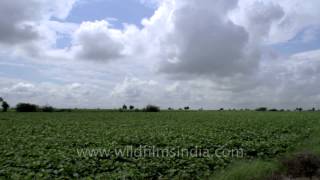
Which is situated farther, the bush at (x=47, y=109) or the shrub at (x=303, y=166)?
the bush at (x=47, y=109)

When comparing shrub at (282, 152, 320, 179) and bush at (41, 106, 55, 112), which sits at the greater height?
bush at (41, 106, 55, 112)

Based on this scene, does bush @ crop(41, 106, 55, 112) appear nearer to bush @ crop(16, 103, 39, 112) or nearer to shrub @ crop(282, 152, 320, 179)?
bush @ crop(16, 103, 39, 112)

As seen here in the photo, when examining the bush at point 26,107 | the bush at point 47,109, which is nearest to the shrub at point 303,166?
the bush at point 47,109

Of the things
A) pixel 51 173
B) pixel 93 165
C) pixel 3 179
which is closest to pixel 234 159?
pixel 93 165

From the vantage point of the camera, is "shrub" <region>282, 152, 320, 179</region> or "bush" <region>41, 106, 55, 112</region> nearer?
"shrub" <region>282, 152, 320, 179</region>

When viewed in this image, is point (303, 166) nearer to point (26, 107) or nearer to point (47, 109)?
point (47, 109)

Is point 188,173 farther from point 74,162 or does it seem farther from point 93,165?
point 74,162

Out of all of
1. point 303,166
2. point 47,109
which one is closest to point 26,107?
point 47,109

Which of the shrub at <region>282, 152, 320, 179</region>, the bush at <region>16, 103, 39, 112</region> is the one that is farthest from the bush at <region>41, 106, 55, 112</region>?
the shrub at <region>282, 152, 320, 179</region>

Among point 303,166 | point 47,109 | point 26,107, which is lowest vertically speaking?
point 303,166

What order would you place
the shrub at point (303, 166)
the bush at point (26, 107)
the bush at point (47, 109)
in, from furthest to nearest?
the bush at point (26, 107) < the bush at point (47, 109) < the shrub at point (303, 166)

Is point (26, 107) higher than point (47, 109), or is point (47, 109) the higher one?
point (26, 107)

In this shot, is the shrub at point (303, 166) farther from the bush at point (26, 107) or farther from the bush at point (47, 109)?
the bush at point (26, 107)

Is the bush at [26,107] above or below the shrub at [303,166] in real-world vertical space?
above
